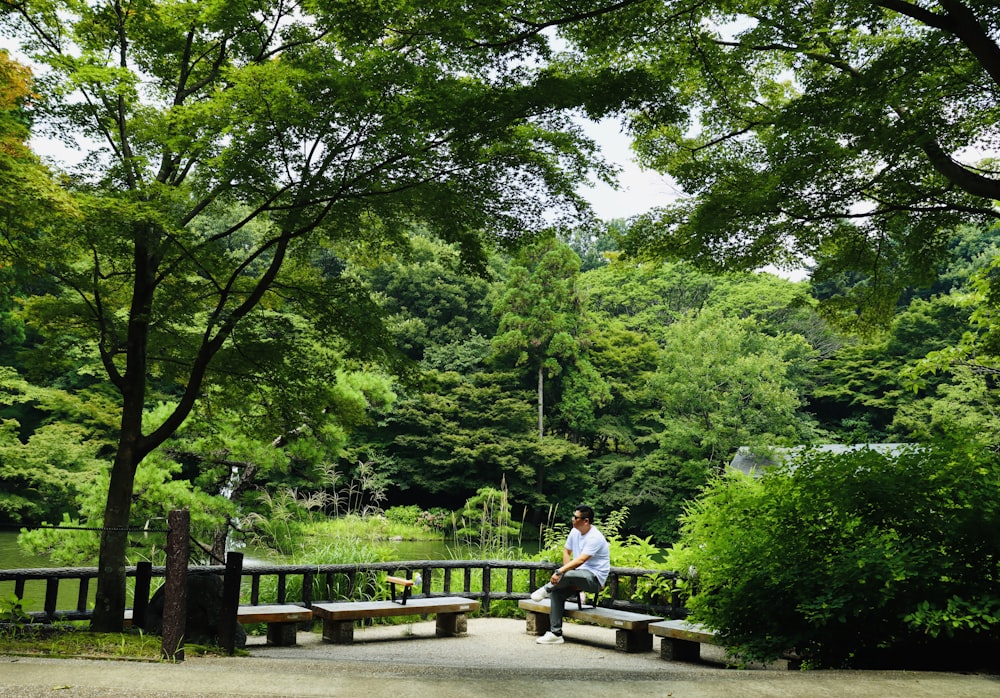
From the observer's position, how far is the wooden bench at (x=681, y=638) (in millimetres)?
5547

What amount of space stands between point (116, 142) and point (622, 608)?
6.60m

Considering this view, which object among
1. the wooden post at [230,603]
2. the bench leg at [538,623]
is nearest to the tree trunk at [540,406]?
the bench leg at [538,623]

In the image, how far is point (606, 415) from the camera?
25922 millimetres

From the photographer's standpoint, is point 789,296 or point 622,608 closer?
point 622,608

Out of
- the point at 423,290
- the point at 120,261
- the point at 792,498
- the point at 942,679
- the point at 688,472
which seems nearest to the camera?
the point at 942,679

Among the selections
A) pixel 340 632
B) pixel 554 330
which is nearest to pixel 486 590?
pixel 340 632

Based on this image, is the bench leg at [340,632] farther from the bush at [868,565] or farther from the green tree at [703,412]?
the green tree at [703,412]

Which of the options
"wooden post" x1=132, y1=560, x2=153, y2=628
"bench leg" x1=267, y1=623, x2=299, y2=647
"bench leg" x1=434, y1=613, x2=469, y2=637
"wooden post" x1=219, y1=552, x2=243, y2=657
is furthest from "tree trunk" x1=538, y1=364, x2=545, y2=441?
"wooden post" x1=219, y1=552, x2=243, y2=657

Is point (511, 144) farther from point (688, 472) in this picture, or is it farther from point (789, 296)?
point (789, 296)

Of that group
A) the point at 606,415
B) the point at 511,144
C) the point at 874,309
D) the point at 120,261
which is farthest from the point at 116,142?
the point at 606,415

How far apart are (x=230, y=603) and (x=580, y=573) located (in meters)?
3.01

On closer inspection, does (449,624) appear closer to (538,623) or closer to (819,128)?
(538,623)

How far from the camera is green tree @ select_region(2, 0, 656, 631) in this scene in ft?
18.4

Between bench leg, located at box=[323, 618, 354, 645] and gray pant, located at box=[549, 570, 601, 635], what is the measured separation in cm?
178
